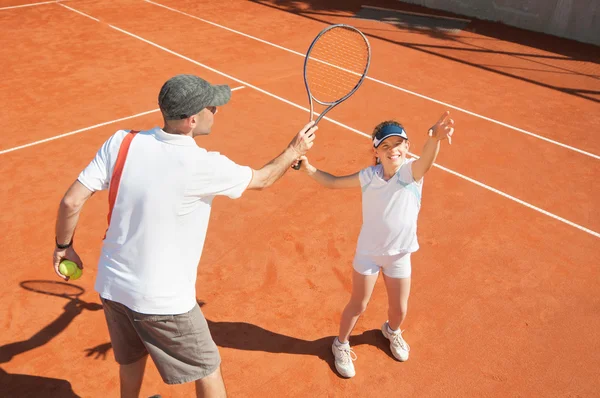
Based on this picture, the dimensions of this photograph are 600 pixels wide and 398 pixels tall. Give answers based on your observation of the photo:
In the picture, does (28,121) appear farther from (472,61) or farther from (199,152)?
(472,61)

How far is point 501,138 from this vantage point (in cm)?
877

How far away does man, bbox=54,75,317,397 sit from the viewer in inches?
112

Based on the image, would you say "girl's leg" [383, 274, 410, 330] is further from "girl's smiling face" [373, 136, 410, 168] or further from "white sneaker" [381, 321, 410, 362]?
"girl's smiling face" [373, 136, 410, 168]

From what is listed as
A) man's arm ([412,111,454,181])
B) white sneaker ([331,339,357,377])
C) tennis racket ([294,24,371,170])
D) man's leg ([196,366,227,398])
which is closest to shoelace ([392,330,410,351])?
white sneaker ([331,339,357,377])

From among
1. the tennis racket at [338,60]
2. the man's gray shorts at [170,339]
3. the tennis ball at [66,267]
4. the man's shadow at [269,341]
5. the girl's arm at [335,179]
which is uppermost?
the girl's arm at [335,179]

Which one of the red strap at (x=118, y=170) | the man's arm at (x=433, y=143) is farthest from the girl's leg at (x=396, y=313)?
the red strap at (x=118, y=170)

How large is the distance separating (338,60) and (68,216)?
8.84 meters

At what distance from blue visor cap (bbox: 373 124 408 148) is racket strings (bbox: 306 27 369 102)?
222 inches

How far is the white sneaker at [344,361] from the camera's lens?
14.7 feet

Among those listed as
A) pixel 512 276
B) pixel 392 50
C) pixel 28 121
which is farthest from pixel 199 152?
pixel 392 50

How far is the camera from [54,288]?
17.6 ft

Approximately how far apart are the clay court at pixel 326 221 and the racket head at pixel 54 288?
0.30ft

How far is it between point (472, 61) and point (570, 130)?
390cm

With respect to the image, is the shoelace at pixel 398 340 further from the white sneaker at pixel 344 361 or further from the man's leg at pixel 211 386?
the man's leg at pixel 211 386
